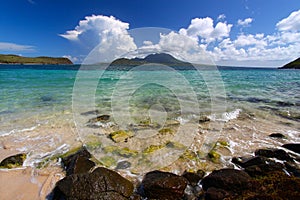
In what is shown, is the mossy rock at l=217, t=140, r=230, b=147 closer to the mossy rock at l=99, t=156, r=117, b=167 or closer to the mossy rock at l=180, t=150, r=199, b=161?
the mossy rock at l=180, t=150, r=199, b=161

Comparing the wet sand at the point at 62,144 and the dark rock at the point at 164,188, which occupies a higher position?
the dark rock at the point at 164,188

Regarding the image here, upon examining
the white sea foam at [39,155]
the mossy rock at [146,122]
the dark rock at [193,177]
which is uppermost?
the dark rock at [193,177]

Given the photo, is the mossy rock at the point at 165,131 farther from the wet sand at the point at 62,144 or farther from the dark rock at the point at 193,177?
the dark rock at the point at 193,177

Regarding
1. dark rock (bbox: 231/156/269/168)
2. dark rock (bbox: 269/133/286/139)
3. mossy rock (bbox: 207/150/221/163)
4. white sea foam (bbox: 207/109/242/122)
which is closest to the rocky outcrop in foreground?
dark rock (bbox: 231/156/269/168)

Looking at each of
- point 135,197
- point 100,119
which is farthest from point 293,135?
point 100,119

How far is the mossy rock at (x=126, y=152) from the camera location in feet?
19.1

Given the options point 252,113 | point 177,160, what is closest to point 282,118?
point 252,113

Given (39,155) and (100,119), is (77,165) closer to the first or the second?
(39,155)

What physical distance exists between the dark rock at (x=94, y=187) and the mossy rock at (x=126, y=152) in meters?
1.80

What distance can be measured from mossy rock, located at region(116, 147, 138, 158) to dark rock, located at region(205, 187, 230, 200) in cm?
266

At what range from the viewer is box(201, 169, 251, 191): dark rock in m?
3.94

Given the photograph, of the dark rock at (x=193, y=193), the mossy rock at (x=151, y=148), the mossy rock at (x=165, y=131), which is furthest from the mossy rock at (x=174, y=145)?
the dark rock at (x=193, y=193)

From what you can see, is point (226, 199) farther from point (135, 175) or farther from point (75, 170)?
point (75, 170)

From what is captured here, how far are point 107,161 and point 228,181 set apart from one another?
3.40 m
